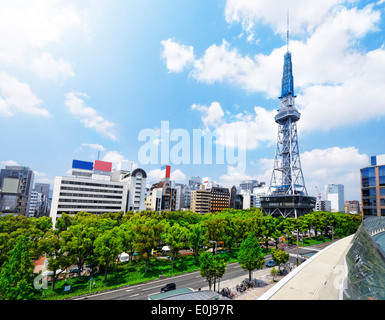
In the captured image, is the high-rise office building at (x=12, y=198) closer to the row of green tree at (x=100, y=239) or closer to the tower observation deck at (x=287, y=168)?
the row of green tree at (x=100, y=239)

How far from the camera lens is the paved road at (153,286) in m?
21.6

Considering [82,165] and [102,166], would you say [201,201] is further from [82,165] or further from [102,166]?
[82,165]

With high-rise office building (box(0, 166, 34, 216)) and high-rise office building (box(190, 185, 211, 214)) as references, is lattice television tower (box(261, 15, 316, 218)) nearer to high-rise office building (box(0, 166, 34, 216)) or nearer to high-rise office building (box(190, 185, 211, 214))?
high-rise office building (box(190, 185, 211, 214))

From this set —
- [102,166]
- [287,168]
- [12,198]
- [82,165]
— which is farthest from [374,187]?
[12,198]

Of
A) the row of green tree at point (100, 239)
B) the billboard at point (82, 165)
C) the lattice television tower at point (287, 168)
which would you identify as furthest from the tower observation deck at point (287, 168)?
the billboard at point (82, 165)

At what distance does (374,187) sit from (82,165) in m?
88.0

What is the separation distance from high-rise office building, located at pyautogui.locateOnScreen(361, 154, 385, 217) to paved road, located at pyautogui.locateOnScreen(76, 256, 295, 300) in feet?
159

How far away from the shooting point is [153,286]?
24.5 meters

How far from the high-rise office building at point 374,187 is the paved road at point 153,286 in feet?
159

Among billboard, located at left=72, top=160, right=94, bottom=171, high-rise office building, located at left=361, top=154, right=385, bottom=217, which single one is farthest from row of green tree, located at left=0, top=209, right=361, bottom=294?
high-rise office building, located at left=361, top=154, right=385, bottom=217

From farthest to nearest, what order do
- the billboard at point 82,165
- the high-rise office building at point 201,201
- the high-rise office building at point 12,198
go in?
the high-rise office building at point 201,201 → the billboard at point 82,165 → the high-rise office building at point 12,198

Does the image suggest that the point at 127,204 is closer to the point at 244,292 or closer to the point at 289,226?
the point at 289,226

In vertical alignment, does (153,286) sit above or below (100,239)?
below
